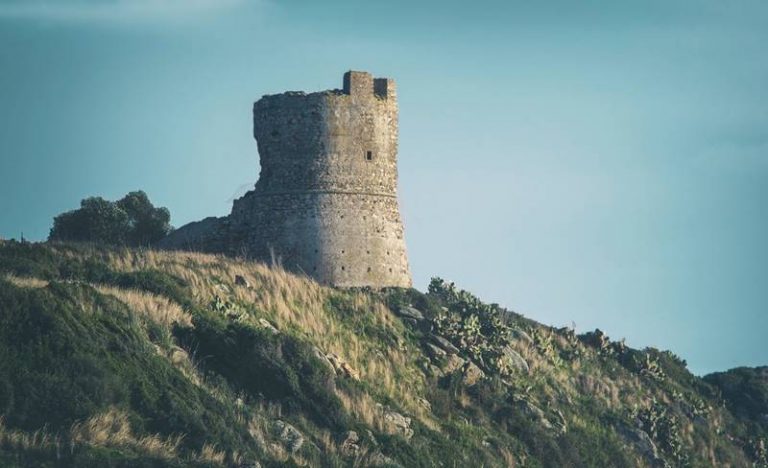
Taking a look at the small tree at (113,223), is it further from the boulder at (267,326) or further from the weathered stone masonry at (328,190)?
the boulder at (267,326)

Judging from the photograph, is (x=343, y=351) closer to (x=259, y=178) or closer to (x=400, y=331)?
(x=400, y=331)

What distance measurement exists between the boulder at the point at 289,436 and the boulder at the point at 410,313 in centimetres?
1314

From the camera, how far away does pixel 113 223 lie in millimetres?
61344

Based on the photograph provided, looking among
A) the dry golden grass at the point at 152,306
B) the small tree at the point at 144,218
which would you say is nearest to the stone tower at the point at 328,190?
the small tree at the point at 144,218

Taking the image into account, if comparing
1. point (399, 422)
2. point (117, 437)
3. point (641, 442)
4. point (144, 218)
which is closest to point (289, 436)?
point (399, 422)

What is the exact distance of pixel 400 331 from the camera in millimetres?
48281

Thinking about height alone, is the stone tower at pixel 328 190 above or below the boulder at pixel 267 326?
above

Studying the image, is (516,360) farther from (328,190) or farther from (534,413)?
(328,190)

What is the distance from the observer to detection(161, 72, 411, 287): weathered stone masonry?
172ft

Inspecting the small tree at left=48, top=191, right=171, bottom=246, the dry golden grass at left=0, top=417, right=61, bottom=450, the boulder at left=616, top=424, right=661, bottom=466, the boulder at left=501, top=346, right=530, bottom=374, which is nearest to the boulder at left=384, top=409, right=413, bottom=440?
the boulder at left=501, top=346, right=530, bottom=374

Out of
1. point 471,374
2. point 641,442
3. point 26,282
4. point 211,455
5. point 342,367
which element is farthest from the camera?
point 641,442

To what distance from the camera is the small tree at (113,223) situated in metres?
61.0

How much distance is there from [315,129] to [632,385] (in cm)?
1421

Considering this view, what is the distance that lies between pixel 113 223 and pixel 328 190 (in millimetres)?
12464
